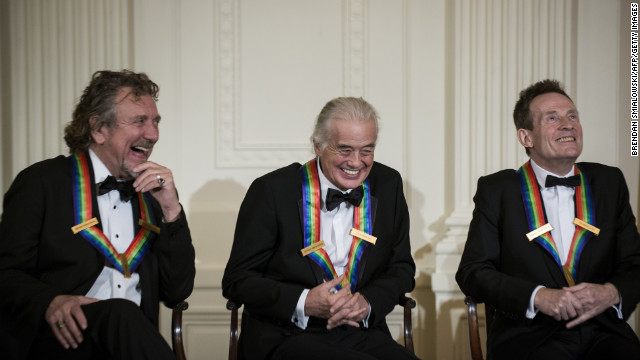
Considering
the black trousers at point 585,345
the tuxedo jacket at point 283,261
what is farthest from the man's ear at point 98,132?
the black trousers at point 585,345

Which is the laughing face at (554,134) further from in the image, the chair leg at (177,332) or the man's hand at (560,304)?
the chair leg at (177,332)

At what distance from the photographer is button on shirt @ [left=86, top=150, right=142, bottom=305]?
2875mm

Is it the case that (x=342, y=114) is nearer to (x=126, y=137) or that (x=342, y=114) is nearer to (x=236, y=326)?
(x=126, y=137)

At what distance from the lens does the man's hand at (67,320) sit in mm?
2469

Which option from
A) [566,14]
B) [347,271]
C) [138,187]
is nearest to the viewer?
[138,187]

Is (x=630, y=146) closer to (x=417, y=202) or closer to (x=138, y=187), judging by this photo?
(x=417, y=202)

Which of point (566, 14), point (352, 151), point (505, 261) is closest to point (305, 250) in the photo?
point (352, 151)

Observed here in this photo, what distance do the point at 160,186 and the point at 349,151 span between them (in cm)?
85

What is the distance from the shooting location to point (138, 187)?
2.84m

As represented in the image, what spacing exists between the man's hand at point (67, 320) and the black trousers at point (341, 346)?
812 mm

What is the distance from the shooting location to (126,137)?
298 centimetres

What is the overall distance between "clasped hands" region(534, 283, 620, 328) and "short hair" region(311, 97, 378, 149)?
1081mm

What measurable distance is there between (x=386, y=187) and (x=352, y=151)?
Result: 0.31 meters

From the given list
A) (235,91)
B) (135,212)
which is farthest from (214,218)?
(135,212)
